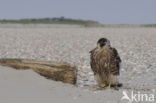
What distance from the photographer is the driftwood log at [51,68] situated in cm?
751

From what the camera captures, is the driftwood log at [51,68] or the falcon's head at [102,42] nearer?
the falcon's head at [102,42]

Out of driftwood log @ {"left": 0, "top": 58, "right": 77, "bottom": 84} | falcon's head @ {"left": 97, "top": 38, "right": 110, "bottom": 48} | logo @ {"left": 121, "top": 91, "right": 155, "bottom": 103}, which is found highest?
falcon's head @ {"left": 97, "top": 38, "right": 110, "bottom": 48}

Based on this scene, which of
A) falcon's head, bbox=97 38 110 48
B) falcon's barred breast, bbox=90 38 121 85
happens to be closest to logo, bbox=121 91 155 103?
falcon's barred breast, bbox=90 38 121 85

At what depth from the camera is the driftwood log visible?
751cm

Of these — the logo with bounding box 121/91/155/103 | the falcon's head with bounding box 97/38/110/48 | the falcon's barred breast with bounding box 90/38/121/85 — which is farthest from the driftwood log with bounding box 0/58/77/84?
the logo with bounding box 121/91/155/103

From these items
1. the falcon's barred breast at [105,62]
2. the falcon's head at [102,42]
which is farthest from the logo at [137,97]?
the falcon's head at [102,42]

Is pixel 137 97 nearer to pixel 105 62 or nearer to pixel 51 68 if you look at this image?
pixel 105 62

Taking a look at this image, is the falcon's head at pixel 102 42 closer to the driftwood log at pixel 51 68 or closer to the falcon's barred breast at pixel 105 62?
the falcon's barred breast at pixel 105 62

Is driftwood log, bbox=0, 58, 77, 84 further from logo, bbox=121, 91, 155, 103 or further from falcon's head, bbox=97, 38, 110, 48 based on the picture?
logo, bbox=121, 91, 155, 103

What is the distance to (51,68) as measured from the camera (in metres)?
7.56

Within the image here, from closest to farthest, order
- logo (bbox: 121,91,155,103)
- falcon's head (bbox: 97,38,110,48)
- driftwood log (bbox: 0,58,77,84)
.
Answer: logo (bbox: 121,91,155,103) < falcon's head (bbox: 97,38,110,48) < driftwood log (bbox: 0,58,77,84)

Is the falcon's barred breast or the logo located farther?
the falcon's barred breast

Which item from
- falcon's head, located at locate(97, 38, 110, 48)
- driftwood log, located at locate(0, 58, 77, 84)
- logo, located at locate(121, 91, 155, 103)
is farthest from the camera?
driftwood log, located at locate(0, 58, 77, 84)

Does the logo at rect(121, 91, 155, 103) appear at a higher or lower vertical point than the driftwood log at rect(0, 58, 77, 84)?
lower
